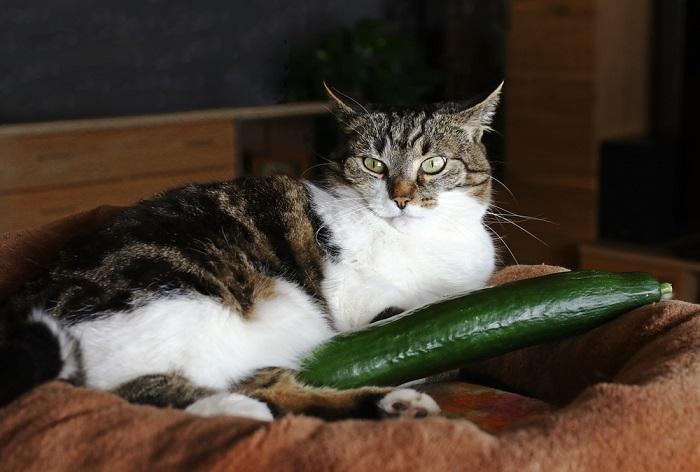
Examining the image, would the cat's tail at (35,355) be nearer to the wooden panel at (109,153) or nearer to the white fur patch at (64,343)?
the white fur patch at (64,343)

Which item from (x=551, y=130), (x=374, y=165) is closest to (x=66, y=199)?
(x=551, y=130)

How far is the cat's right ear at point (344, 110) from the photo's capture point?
1519mm

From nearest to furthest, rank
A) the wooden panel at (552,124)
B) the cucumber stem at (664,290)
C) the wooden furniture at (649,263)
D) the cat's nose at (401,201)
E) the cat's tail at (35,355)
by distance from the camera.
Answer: the cat's tail at (35,355), the cucumber stem at (664,290), the cat's nose at (401,201), the wooden furniture at (649,263), the wooden panel at (552,124)

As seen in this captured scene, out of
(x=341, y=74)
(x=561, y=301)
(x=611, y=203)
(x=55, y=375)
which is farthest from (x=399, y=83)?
(x=55, y=375)

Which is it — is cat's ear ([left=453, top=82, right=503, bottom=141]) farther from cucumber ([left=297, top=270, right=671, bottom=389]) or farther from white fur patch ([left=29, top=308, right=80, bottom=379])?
white fur patch ([left=29, top=308, right=80, bottom=379])

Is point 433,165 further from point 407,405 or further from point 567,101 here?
point 567,101

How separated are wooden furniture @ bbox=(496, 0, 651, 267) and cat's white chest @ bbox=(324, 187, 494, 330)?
188 cm

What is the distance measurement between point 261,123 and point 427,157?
7.98 feet

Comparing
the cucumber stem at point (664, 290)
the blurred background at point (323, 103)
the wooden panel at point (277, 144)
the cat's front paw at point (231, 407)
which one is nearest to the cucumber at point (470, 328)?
the cucumber stem at point (664, 290)

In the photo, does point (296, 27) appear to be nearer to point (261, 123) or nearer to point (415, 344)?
point (261, 123)

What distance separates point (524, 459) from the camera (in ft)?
2.73

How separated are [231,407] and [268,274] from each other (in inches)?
12.3

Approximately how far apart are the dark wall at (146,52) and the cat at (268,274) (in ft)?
7.32

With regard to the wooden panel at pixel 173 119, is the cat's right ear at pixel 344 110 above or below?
above
